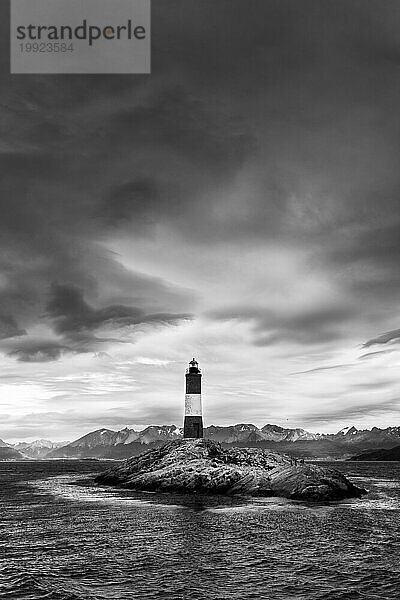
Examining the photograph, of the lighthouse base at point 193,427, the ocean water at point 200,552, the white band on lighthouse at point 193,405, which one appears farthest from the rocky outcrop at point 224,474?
the ocean water at point 200,552

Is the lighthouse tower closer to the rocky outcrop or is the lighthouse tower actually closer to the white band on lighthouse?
the white band on lighthouse

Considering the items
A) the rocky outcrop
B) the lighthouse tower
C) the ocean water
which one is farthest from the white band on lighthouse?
the ocean water

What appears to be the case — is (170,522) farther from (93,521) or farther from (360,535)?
(360,535)

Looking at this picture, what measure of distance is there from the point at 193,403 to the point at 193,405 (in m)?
0.26

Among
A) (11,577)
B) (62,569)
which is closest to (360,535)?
(62,569)

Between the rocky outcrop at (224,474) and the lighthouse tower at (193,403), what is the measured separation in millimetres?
2663

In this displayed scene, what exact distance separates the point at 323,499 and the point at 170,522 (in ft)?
58.0

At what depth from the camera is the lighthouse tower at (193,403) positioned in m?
63.9

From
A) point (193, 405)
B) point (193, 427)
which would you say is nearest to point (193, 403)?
point (193, 405)

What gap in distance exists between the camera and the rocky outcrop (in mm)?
46469

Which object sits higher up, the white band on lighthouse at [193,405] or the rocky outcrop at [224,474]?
the white band on lighthouse at [193,405]

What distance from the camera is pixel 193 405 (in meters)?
64.4

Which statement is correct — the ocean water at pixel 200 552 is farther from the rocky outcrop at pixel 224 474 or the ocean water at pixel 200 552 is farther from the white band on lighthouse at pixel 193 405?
the white band on lighthouse at pixel 193 405

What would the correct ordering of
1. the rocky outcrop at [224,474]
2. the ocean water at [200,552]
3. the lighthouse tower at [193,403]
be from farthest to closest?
the lighthouse tower at [193,403] < the rocky outcrop at [224,474] < the ocean water at [200,552]
